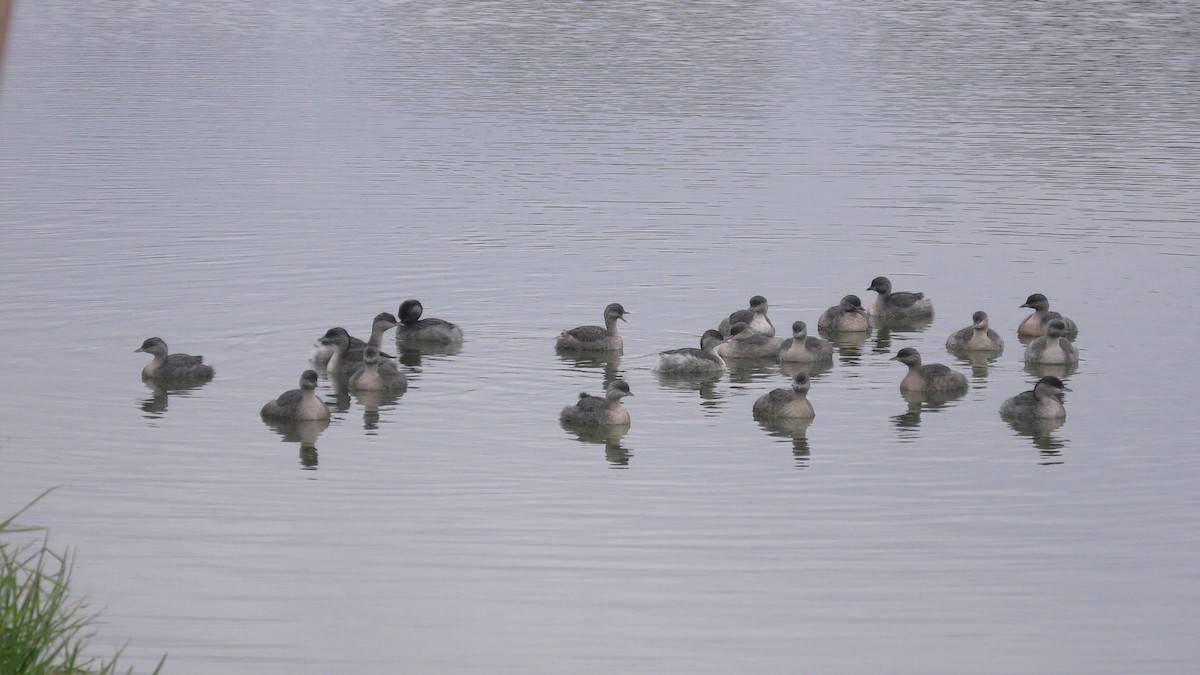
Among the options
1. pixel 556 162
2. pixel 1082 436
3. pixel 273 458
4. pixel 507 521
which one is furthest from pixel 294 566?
pixel 556 162

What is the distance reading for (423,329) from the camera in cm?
2148

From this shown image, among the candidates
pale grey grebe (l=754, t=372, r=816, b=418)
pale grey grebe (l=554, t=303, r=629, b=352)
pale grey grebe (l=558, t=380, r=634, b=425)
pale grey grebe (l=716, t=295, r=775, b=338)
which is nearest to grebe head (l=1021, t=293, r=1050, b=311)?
pale grey grebe (l=716, t=295, r=775, b=338)

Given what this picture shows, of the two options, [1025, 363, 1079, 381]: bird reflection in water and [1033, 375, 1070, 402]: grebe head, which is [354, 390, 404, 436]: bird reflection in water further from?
[1025, 363, 1079, 381]: bird reflection in water

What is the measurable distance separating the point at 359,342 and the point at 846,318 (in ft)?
21.1

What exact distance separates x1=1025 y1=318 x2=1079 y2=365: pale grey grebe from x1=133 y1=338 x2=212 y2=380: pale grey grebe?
9.89m

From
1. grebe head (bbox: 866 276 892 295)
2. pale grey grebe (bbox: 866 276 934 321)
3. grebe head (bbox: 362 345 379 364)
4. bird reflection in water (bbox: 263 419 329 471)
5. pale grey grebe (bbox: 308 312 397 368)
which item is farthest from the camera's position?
grebe head (bbox: 866 276 892 295)

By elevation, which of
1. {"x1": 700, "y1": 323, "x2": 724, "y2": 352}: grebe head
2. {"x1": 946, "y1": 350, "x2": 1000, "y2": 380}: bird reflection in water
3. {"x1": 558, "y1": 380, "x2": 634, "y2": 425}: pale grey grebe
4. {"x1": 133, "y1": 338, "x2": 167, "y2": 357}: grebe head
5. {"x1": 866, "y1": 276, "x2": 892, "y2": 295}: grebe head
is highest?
{"x1": 866, "y1": 276, "x2": 892, "y2": 295}: grebe head

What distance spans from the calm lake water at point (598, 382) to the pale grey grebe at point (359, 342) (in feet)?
0.84

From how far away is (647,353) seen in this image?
844 inches

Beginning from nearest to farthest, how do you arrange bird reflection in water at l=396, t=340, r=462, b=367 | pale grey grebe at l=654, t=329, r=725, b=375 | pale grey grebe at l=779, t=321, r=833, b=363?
pale grey grebe at l=654, t=329, r=725, b=375
pale grey grebe at l=779, t=321, r=833, b=363
bird reflection in water at l=396, t=340, r=462, b=367

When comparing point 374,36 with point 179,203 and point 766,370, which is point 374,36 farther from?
point 766,370

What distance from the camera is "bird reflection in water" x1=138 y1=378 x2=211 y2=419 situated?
61.0 feet

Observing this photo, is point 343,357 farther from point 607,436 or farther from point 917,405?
point 917,405

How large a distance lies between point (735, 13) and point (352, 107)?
36565mm
